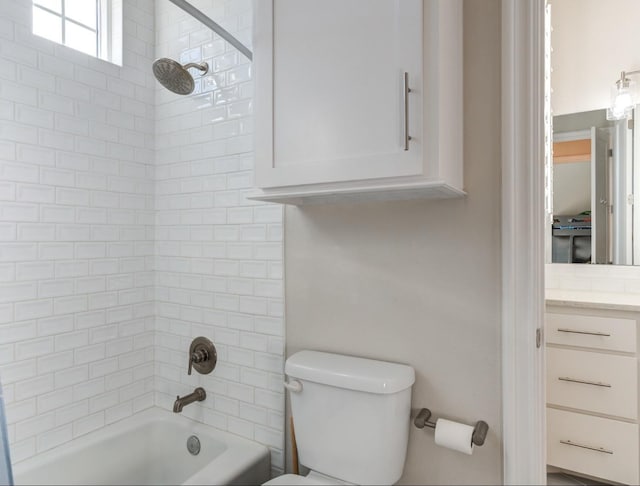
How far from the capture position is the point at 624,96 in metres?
2.34

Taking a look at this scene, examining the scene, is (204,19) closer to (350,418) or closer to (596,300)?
(350,418)

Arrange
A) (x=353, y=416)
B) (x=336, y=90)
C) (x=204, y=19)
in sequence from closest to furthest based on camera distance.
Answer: (x=336, y=90), (x=353, y=416), (x=204, y=19)

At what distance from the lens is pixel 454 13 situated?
1177mm

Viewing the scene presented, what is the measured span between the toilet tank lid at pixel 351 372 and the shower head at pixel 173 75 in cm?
111

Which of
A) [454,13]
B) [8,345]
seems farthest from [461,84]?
[8,345]

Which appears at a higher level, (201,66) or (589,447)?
(201,66)

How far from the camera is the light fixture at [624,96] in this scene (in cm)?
234

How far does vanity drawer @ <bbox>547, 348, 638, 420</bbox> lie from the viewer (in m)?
1.96

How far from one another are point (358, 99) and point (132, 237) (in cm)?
132

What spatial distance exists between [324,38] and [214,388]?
143cm

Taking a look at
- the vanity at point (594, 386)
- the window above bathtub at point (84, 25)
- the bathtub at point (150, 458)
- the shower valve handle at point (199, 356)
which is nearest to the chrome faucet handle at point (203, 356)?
the shower valve handle at point (199, 356)

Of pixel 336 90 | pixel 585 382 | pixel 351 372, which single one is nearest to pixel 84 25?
pixel 336 90

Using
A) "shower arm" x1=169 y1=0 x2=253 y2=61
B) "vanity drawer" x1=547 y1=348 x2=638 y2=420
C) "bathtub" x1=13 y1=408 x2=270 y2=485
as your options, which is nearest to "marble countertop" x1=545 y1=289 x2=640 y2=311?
"vanity drawer" x1=547 y1=348 x2=638 y2=420

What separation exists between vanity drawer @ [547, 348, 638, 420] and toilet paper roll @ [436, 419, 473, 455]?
1151 millimetres
